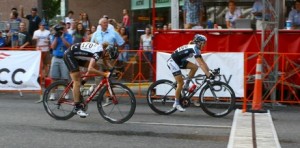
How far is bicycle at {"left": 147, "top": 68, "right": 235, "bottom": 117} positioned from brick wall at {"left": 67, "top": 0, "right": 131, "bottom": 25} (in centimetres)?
1273

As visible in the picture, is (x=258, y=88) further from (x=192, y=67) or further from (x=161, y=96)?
(x=161, y=96)

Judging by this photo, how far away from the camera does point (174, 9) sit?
15750 mm

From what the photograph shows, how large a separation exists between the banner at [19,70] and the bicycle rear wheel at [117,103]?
401cm

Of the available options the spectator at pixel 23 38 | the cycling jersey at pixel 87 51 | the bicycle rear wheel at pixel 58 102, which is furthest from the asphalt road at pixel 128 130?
the spectator at pixel 23 38

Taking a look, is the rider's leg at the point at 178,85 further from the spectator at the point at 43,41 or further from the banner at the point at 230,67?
the spectator at the point at 43,41

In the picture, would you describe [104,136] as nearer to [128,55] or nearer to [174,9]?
[128,55]

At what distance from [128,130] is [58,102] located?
1.89m

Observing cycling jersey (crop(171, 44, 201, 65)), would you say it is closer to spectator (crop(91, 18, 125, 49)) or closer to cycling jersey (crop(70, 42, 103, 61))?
cycling jersey (crop(70, 42, 103, 61))

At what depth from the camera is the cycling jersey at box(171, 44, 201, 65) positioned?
11703mm

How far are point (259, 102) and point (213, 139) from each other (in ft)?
9.37

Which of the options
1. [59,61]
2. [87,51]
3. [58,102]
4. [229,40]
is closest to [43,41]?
[59,61]

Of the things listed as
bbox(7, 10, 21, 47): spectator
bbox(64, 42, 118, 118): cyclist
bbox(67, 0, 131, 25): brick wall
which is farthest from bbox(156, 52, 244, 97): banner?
bbox(67, 0, 131, 25): brick wall

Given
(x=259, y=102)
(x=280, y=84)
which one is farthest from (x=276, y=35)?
(x=259, y=102)

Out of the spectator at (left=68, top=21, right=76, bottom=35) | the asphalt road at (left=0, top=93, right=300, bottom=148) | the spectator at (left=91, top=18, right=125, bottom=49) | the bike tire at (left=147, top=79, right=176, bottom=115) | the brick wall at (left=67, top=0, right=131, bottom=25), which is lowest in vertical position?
the asphalt road at (left=0, top=93, right=300, bottom=148)
